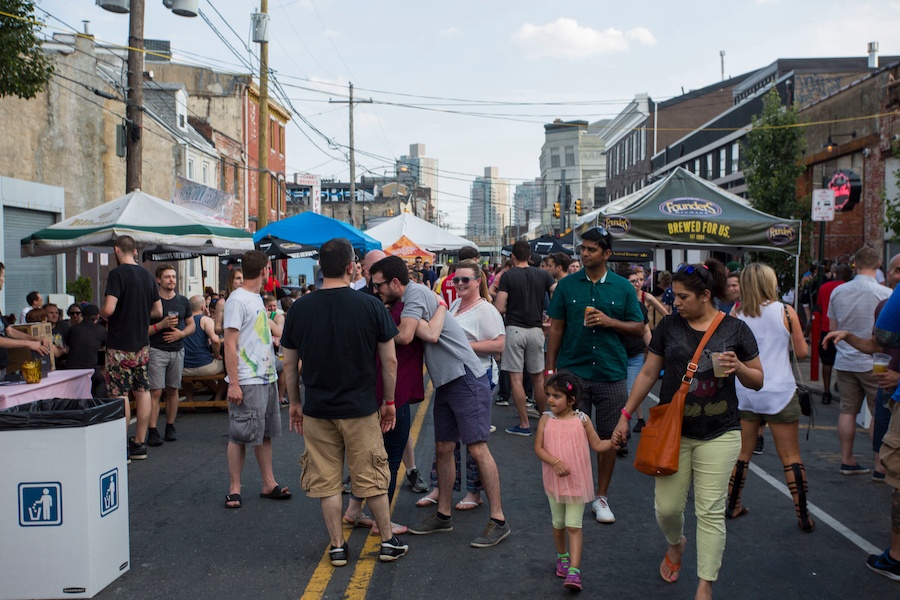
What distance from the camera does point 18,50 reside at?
425 inches

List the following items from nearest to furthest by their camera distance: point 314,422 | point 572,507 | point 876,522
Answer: point 572,507
point 314,422
point 876,522

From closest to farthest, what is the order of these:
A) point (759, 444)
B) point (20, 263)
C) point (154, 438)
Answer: point (759, 444) < point (154, 438) < point (20, 263)

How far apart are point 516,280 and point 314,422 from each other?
4719mm

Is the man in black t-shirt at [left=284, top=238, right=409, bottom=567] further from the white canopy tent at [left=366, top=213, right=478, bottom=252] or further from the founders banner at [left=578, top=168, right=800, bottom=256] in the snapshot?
the white canopy tent at [left=366, top=213, right=478, bottom=252]

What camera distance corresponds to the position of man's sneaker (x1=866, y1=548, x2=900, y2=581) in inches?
199

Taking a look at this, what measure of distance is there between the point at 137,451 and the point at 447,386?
3977 millimetres

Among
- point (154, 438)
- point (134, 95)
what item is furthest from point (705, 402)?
Result: point (134, 95)

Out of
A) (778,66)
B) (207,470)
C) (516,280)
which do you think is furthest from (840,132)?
(207,470)

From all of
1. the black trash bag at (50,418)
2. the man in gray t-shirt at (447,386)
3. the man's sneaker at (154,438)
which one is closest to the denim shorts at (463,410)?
the man in gray t-shirt at (447,386)

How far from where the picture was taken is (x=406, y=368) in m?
5.82

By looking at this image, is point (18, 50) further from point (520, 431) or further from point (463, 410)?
point (463, 410)

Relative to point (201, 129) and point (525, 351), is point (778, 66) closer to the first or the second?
point (201, 129)

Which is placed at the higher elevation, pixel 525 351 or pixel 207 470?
pixel 525 351

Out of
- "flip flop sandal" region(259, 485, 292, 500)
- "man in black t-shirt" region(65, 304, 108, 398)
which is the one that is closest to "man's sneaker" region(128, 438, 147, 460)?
"man in black t-shirt" region(65, 304, 108, 398)
